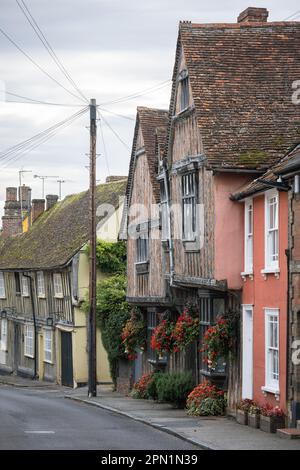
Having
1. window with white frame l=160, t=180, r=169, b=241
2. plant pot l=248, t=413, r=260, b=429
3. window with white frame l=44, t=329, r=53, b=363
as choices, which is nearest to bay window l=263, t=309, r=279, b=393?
plant pot l=248, t=413, r=260, b=429

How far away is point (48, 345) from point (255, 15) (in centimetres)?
2191

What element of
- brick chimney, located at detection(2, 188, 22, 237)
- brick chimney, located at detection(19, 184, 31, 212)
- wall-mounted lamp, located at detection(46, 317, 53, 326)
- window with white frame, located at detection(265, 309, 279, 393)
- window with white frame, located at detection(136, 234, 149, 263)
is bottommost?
wall-mounted lamp, located at detection(46, 317, 53, 326)

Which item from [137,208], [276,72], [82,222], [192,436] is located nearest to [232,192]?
[276,72]

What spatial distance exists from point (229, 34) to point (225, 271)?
7196 mm

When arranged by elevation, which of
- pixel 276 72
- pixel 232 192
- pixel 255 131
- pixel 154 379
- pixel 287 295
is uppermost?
pixel 276 72

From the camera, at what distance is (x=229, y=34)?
28.6 meters

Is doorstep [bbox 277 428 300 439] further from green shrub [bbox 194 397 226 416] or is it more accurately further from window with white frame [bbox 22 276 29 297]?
window with white frame [bbox 22 276 29 297]

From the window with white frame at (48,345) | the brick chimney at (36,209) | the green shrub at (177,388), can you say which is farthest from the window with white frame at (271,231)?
the brick chimney at (36,209)

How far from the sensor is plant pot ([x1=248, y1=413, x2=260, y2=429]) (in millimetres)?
23023

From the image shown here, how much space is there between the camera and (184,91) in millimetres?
28391

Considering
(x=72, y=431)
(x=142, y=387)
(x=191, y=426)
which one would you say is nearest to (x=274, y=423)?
(x=191, y=426)

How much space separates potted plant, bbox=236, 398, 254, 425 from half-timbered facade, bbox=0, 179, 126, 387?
18.0 metres

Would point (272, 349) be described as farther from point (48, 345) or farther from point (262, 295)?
point (48, 345)
